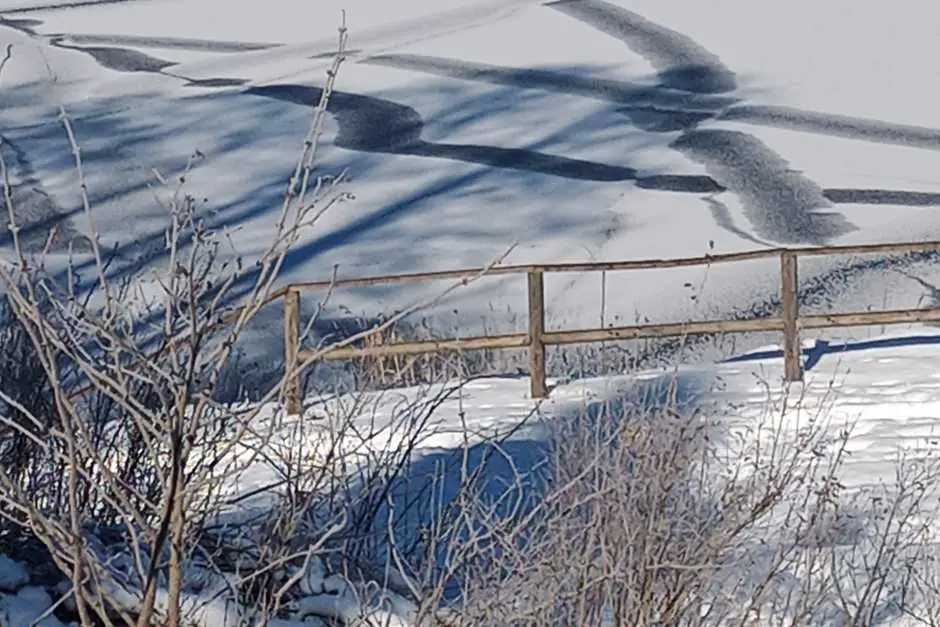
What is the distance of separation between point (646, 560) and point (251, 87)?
20.1 metres

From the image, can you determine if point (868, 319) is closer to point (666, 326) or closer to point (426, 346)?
point (666, 326)

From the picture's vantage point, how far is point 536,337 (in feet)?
40.7

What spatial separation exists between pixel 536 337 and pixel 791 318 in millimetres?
1649

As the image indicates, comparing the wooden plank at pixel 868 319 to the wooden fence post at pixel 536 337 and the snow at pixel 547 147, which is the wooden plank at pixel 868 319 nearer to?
the snow at pixel 547 147

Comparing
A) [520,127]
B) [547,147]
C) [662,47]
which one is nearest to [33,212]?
[547,147]

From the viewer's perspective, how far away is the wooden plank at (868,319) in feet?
39.2

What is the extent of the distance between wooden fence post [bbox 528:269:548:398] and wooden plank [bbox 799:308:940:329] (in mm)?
1667

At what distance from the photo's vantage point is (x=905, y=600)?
7.29 meters

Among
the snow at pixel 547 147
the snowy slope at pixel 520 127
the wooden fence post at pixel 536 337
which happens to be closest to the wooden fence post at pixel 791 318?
the snow at pixel 547 147

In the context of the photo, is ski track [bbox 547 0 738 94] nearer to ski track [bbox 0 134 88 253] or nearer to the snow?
the snow

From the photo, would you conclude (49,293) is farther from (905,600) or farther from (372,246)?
(372,246)

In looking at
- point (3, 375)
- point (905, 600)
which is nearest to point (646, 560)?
point (905, 600)

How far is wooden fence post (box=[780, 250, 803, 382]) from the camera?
11891 mm

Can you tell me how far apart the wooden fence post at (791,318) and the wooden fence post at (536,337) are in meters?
1.54
